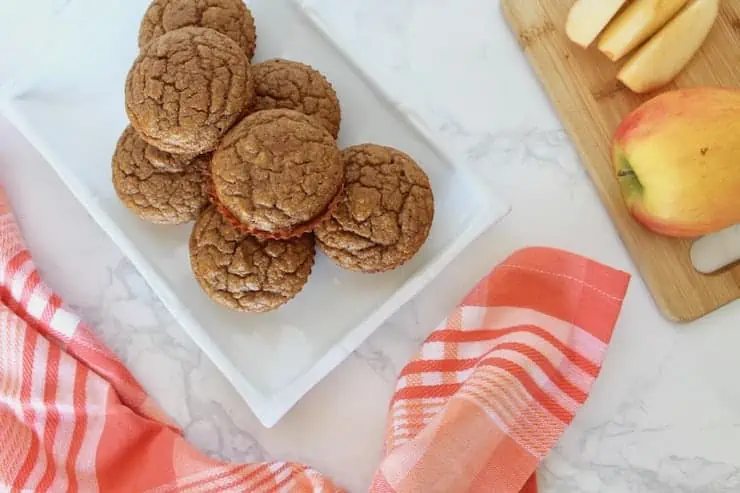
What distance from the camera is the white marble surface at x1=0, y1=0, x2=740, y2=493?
38.4 inches

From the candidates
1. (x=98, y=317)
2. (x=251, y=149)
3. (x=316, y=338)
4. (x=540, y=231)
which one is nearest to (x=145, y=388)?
(x=98, y=317)

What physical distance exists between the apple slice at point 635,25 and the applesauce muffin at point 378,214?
32cm

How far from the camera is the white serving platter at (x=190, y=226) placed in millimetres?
909

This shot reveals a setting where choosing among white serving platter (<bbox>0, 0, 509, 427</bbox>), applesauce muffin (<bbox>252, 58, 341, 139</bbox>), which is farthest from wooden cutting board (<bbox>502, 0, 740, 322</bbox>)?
applesauce muffin (<bbox>252, 58, 341, 139</bbox>)

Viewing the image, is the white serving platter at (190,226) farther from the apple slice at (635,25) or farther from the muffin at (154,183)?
the apple slice at (635,25)

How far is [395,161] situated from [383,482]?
14.3 inches

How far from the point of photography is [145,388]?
988 mm

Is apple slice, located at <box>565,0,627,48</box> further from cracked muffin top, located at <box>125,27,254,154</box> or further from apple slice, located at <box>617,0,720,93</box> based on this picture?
cracked muffin top, located at <box>125,27,254,154</box>

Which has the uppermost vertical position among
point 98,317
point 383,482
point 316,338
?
point 98,317

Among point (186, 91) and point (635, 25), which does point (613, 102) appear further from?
point (186, 91)

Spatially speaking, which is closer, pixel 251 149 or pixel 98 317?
pixel 251 149

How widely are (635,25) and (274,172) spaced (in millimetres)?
496

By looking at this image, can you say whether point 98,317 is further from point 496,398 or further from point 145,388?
point 496,398

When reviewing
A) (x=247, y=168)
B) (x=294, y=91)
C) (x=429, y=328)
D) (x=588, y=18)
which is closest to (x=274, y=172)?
(x=247, y=168)
